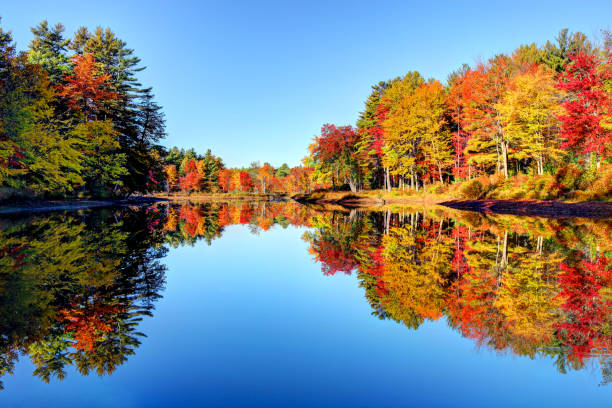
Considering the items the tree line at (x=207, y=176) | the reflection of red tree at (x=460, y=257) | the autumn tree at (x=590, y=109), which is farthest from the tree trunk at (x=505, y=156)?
the tree line at (x=207, y=176)

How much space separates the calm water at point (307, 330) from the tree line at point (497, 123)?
62.2 ft

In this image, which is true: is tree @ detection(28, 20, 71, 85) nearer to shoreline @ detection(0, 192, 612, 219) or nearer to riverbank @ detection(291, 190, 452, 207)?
shoreline @ detection(0, 192, 612, 219)

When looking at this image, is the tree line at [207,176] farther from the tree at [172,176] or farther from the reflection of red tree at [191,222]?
the reflection of red tree at [191,222]

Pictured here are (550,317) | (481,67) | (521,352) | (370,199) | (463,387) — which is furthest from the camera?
(370,199)

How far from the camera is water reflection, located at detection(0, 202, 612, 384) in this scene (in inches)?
149

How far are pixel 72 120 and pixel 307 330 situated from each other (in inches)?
1402

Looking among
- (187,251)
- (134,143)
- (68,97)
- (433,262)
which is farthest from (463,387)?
(134,143)

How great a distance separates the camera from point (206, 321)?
470 cm

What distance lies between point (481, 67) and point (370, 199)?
17.9 metres

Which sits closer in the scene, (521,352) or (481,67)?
(521,352)

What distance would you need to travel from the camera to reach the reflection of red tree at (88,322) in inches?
155

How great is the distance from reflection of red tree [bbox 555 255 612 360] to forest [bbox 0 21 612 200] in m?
17.5

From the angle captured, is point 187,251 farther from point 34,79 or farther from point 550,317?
point 34,79

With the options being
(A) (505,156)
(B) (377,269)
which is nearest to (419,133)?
(A) (505,156)
